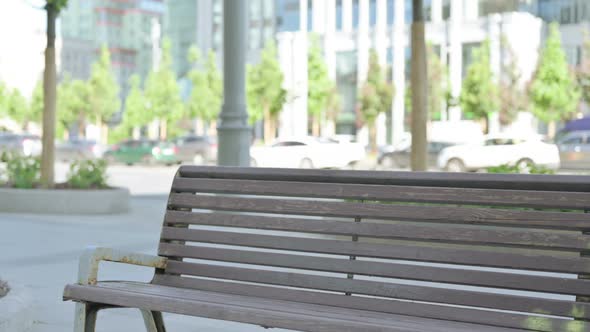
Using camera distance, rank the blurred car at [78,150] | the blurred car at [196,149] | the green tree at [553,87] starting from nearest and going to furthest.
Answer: the blurred car at [196,149] < the blurred car at [78,150] < the green tree at [553,87]

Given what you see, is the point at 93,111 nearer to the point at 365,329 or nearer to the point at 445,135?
the point at 445,135

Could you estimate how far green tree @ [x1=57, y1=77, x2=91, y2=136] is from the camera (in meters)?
72.3

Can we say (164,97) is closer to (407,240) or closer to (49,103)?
(49,103)

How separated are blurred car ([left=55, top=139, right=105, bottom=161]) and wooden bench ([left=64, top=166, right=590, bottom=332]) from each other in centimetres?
4221

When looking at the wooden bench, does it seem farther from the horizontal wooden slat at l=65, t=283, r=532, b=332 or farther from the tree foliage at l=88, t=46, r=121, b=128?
the tree foliage at l=88, t=46, r=121, b=128

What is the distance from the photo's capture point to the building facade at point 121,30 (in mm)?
128500

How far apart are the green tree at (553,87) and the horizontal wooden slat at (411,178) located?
49938 millimetres

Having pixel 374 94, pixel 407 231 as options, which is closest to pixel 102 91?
pixel 374 94

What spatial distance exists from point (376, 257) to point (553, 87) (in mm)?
50791

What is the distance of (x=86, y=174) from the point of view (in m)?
14.2

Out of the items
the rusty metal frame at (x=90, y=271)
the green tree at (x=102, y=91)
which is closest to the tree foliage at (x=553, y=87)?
the green tree at (x=102, y=91)

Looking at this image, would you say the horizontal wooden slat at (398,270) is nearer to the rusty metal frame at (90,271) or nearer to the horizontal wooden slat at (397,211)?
the horizontal wooden slat at (397,211)

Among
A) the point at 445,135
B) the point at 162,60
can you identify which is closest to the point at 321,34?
the point at 162,60

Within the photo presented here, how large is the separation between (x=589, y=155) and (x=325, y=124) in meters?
38.4
